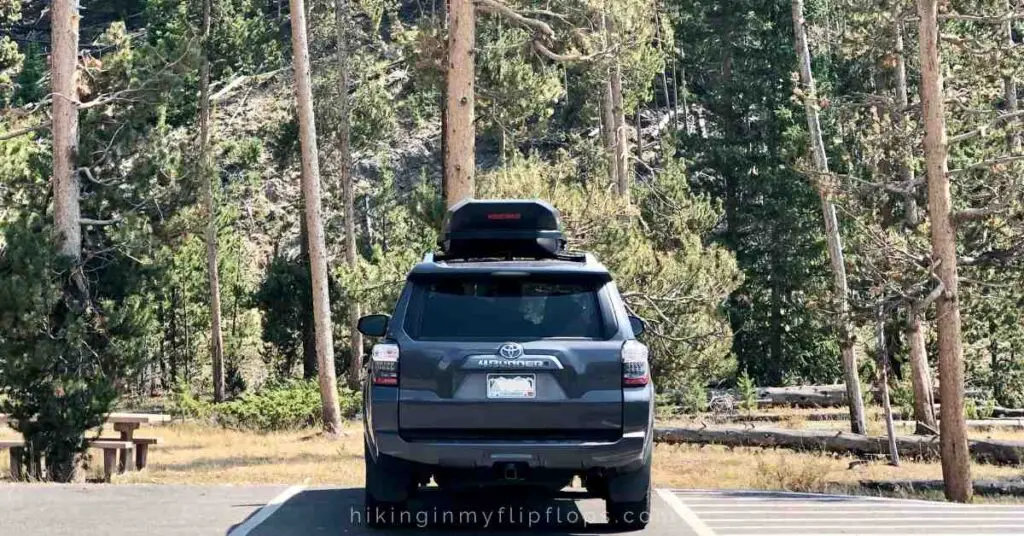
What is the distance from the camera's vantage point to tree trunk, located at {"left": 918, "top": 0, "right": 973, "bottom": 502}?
16125 mm

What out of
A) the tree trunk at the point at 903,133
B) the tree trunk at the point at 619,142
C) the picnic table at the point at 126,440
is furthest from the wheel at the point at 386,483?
the tree trunk at the point at 619,142

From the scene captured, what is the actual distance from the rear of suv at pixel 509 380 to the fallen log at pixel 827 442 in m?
15.6

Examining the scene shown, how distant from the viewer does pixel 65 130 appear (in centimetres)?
1653

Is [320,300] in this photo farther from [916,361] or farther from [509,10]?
[916,361]

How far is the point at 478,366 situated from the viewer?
278 inches

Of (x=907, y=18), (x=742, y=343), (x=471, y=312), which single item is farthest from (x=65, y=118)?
(x=742, y=343)

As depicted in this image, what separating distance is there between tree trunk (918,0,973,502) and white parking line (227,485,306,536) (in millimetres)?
9857

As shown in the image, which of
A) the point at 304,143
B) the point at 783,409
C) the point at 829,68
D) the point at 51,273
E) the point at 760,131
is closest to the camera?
the point at 51,273

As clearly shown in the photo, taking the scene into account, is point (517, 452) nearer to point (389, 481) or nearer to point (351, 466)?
point (389, 481)

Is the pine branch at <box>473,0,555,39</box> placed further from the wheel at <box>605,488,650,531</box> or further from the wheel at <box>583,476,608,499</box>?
the wheel at <box>605,488,650,531</box>

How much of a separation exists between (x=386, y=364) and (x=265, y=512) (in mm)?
2510

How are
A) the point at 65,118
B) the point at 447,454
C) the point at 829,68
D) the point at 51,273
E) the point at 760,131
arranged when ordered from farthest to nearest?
1. the point at 760,131
2. the point at 829,68
3. the point at 65,118
4. the point at 51,273
5. the point at 447,454

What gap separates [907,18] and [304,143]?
1224 cm

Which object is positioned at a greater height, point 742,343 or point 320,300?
point 320,300
